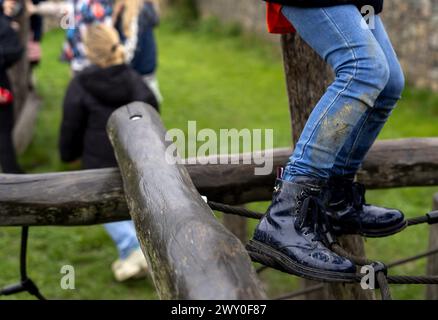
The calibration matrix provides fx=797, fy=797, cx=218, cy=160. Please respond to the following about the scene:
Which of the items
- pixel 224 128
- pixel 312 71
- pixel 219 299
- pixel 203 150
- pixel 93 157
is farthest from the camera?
pixel 224 128

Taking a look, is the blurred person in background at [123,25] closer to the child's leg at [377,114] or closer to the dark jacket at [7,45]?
the dark jacket at [7,45]

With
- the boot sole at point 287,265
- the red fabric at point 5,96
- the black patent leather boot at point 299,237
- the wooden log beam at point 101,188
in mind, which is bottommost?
the red fabric at point 5,96

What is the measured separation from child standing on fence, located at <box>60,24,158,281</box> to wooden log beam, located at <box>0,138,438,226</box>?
1.55 metres

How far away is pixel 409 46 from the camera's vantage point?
9070 millimetres

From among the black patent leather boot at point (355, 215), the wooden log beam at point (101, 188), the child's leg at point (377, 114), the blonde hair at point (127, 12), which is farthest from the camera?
the blonde hair at point (127, 12)

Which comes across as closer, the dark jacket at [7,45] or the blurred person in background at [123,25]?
the dark jacket at [7,45]

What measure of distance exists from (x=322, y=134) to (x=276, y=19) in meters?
0.46

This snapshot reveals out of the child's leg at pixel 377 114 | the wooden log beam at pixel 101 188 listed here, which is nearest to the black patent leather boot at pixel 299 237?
the child's leg at pixel 377 114

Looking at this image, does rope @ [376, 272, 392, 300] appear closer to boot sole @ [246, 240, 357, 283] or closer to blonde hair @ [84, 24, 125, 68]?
boot sole @ [246, 240, 357, 283]

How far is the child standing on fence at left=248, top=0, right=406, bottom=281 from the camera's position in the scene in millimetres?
2156

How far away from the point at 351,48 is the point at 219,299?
0.89m

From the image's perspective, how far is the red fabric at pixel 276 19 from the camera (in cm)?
242

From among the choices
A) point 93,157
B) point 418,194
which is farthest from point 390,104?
point 418,194

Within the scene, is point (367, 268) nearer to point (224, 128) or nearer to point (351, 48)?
point (351, 48)
